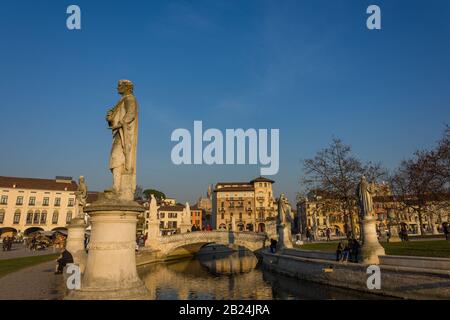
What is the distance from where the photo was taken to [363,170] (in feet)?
108

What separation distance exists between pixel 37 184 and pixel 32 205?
609cm

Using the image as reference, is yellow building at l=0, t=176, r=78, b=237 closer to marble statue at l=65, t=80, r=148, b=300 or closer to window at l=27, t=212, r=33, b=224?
window at l=27, t=212, r=33, b=224

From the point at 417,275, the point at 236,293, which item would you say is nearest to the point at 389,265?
the point at 417,275

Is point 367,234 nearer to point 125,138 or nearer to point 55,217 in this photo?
point 125,138

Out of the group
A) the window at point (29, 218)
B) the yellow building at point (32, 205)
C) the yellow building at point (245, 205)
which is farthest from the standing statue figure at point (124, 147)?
the yellow building at point (245, 205)

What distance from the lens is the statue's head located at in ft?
26.6

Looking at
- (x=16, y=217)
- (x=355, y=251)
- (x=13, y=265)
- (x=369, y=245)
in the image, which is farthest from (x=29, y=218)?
(x=369, y=245)

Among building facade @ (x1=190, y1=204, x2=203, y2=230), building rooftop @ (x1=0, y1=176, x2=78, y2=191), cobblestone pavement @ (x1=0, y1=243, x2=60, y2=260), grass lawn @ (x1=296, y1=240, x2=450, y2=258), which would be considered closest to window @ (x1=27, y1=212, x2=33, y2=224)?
building rooftop @ (x1=0, y1=176, x2=78, y2=191)

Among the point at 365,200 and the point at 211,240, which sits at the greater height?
the point at 365,200

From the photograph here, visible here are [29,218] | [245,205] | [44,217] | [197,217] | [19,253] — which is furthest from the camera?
[197,217]

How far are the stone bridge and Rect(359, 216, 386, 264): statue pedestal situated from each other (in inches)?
905

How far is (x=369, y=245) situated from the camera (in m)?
15.8
